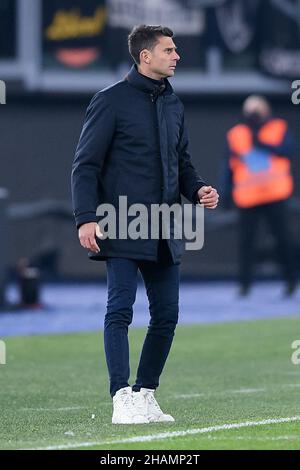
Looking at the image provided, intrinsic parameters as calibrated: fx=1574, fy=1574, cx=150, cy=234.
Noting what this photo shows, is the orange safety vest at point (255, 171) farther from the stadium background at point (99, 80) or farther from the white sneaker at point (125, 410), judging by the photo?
the white sneaker at point (125, 410)

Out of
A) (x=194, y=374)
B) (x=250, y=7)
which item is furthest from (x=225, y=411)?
(x=250, y=7)

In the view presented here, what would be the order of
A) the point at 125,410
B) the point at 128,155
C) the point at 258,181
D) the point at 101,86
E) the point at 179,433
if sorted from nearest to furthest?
the point at 179,433 → the point at 125,410 → the point at 128,155 → the point at 258,181 → the point at 101,86

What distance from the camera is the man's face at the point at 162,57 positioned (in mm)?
7703

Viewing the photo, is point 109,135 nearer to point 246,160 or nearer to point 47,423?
point 47,423

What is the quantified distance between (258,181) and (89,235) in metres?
10.9

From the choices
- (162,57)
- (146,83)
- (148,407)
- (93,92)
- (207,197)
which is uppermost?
(162,57)

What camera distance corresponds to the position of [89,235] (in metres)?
7.44

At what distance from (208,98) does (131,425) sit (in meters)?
14.6

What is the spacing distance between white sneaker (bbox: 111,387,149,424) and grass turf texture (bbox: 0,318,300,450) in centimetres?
9

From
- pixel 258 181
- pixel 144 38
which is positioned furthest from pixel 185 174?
pixel 258 181

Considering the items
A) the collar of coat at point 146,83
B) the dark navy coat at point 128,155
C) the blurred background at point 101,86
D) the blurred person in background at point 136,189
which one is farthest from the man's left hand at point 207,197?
the blurred background at point 101,86

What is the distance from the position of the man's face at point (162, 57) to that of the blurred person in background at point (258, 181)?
9839 millimetres

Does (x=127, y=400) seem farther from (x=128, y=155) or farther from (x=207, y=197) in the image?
(x=128, y=155)

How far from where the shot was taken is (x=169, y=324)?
304 inches
